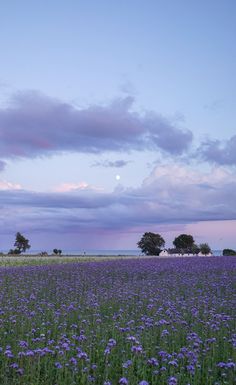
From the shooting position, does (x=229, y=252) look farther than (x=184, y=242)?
No

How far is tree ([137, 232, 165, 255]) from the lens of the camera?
49.4 m

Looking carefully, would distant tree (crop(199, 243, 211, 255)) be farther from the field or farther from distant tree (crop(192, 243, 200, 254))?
the field

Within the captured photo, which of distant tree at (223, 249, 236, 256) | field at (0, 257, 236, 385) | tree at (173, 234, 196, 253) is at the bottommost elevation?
field at (0, 257, 236, 385)

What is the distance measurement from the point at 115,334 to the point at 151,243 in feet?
137

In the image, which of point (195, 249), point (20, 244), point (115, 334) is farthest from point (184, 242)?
point (115, 334)

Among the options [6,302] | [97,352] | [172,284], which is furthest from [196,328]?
[172,284]

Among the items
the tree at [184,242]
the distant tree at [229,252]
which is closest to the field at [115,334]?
the distant tree at [229,252]

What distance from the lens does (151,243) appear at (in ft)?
162

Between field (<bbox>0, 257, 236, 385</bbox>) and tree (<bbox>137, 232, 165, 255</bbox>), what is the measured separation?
32666 millimetres

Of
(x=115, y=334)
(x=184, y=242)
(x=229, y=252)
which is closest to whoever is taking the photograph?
(x=115, y=334)

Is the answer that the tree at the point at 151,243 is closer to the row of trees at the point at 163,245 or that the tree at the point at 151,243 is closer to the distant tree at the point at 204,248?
the row of trees at the point at 163,245

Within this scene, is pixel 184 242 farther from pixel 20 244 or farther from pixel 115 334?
pixel 115 334

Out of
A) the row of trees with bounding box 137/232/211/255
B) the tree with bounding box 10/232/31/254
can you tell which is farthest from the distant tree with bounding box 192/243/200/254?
the tree with bounding box 10/232/31/254

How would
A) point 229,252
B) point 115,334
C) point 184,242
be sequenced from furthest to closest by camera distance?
point 184,242, point 229,252, point 115,334
